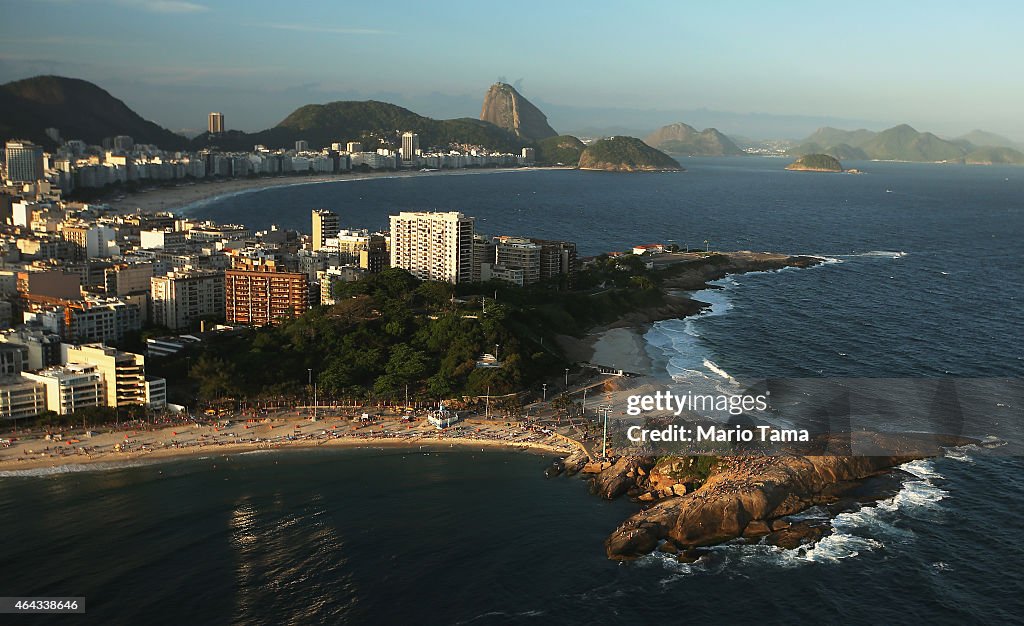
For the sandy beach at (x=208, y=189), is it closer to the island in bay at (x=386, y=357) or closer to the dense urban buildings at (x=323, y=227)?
the island in bay at (x=386, y=357)

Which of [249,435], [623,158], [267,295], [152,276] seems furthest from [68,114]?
[249,435]

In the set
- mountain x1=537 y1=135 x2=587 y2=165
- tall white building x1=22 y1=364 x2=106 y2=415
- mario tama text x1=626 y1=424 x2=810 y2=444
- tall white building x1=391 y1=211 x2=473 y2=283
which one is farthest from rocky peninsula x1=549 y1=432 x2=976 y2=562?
mountain x1=537 y1=135 x2=587 y2=165

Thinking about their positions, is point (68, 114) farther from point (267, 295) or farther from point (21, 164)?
point (267, 295)

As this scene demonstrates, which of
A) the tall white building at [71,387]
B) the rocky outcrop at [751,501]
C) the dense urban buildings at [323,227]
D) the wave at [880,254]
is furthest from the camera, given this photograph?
the wave at [880,254]

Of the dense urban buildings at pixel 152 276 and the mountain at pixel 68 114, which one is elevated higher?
the mountain at pixel 68 114

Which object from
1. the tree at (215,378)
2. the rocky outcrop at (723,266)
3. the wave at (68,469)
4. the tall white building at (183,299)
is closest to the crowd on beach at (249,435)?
the wave at (68,469)

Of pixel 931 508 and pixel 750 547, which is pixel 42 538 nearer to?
pixel 750 547
